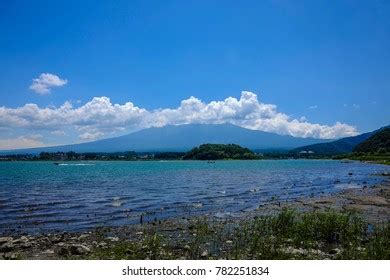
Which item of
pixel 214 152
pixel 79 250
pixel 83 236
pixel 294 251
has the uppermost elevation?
pixel 214 152

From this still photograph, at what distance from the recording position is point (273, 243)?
39.9ft

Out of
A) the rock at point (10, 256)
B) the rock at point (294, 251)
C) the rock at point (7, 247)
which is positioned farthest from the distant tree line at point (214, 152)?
the rock at point (10, 256)

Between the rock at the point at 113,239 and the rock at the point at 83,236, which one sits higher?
the rock at the point at 113,239

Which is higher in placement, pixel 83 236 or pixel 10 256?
pixel 10 256

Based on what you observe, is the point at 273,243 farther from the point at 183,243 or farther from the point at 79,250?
the point at 79,250

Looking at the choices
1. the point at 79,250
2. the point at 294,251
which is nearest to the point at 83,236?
the point at 79,250

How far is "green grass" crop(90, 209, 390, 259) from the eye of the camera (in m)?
10.8

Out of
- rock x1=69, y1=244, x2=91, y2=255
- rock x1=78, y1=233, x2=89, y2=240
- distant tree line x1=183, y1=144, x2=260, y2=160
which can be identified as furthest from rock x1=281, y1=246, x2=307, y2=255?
distant tree line x1=183, y1=144, x2=260, y2=160

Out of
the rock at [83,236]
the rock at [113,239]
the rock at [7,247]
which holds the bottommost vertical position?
the rock at [83,236]

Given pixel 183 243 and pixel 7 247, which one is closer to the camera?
pixel 7 247

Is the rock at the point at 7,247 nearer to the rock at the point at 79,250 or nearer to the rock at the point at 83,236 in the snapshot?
the rock at the point at 79,250

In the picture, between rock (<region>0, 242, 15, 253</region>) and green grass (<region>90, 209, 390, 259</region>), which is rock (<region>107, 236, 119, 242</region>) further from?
rock (<region>0, 242, 15, 253</region>)

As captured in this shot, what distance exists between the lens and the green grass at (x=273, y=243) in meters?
10.8

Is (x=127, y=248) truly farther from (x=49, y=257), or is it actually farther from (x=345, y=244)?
(x=345, y=244)
